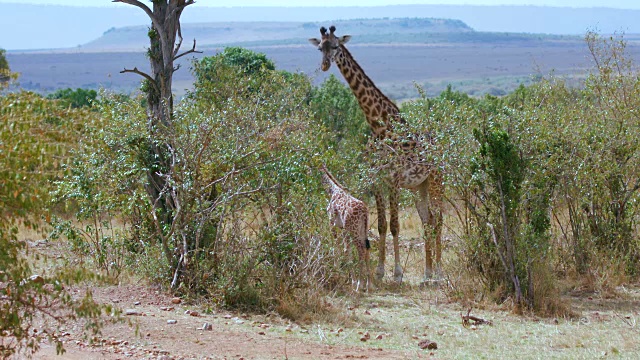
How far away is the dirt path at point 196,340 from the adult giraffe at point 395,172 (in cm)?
309

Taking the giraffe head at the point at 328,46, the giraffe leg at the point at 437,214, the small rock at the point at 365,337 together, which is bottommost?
the small rock at the point at 365,337

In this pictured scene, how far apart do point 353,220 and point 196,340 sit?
3.19 meters

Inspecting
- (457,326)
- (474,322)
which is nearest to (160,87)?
(457,326)

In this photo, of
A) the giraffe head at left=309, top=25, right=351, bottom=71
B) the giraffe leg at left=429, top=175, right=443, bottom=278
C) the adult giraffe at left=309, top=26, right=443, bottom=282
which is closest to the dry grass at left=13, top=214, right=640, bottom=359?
the giraffe leg at left=429, top=175, right=443, bottom=278

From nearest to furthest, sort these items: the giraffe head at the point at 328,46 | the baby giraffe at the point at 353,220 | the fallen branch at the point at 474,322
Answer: the fallen branch at the point at 474,322 → the baby giraffe at the point at 353,220 → the giraffe head at the point at 328,46

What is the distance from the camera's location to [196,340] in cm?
719

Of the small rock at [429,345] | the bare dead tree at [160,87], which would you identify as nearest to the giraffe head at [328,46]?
the bare dead tree at [160,87]

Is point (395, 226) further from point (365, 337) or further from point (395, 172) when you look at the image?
point (365, 337)

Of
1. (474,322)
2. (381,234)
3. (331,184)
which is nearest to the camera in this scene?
(474,322)

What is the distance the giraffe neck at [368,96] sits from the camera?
11836 mm

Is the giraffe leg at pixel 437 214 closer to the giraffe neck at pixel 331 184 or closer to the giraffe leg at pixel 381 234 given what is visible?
the giraffe leg at pixel 381 234

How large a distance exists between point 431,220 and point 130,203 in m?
4.36

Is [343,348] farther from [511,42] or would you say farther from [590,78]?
[511,42]

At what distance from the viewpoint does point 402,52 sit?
133m
